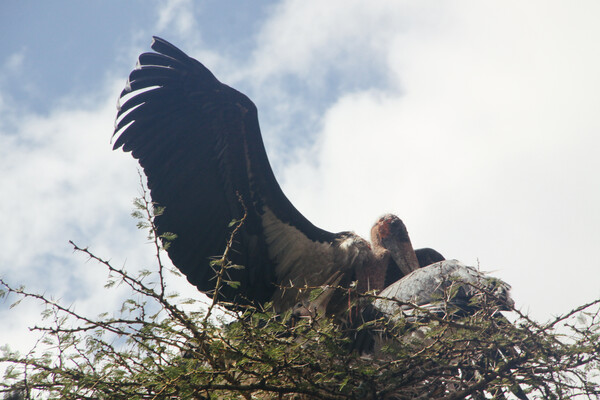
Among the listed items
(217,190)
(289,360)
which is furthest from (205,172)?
(289,360)

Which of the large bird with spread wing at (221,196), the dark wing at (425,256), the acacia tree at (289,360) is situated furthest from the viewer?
the dark wing at (425,256)

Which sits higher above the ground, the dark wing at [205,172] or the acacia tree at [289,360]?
the dark wing at [205,172]

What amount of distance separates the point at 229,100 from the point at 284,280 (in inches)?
63.6

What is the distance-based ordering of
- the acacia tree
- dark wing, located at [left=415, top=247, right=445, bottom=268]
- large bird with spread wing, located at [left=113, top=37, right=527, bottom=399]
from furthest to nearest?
dark wing, located at [left=415, top=247, right=445, bottom=268]
large bird with spread wing, located at [left=113, top=37, right=527, bottom=399]
the acacia tree

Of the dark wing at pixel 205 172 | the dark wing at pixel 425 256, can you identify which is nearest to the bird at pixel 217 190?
the dark wing at pixel 205 172

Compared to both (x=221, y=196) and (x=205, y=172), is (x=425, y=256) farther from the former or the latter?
(x=205, y=172)

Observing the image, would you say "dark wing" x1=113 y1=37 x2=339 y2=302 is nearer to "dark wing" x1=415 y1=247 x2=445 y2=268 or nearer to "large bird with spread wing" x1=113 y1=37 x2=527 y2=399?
"large bird with spread wing" x1=113 y1=37 x2=527 y2=399

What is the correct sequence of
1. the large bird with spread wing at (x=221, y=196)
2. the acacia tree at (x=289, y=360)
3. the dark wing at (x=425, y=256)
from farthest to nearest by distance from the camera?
the dark wing at (x=425, y=256) → the large bird with spread wing at (x=221, y=196) → the acacia tree at (x=289, y=360)

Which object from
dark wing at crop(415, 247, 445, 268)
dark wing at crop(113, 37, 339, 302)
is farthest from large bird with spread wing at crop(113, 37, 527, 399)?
dark wing at crop(415, 247, 445, 268)

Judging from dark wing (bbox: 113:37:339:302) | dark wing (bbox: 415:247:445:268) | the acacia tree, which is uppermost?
dark wing (bbox: 113:37:339:302)

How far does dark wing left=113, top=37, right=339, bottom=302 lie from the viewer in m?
4.96

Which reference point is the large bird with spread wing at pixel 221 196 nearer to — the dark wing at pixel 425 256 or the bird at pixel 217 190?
the bird at pixel 217 190

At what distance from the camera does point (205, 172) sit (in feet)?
16.8

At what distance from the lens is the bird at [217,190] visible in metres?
4.96
